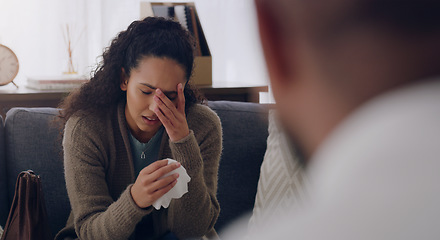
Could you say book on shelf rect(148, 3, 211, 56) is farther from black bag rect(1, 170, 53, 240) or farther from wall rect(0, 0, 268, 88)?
black bag rect(1, 170, 53, 240)

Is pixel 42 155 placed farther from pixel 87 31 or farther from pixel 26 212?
pixel 87 31

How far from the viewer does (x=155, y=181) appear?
1.30 meters

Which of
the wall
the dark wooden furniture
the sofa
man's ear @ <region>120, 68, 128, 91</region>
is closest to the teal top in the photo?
man's ear @ <region>120, 68, 128, 91</region>

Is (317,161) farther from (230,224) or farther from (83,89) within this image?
(230,224)

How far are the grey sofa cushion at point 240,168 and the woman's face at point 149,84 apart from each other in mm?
401

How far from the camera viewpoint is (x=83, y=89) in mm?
1578

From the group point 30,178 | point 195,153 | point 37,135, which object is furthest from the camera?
point 37,135

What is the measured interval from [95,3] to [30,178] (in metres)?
1.79

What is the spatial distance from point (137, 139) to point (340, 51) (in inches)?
52.9

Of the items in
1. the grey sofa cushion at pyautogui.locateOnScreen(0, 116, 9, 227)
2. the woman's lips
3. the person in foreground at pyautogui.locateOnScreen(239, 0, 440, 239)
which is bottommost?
the grey sofa cushion at pyautogui.locateOnScreen(0, 116, 9, 227)

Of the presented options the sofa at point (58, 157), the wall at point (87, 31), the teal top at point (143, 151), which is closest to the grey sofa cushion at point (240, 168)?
the sofa at point (58, 157)

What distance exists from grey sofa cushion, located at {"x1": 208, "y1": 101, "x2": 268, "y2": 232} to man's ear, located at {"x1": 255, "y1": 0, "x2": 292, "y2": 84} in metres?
1.50

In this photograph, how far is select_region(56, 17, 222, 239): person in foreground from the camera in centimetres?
140

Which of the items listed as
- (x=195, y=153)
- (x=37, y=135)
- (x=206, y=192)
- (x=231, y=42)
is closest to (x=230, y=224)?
(x=206, y=192)
